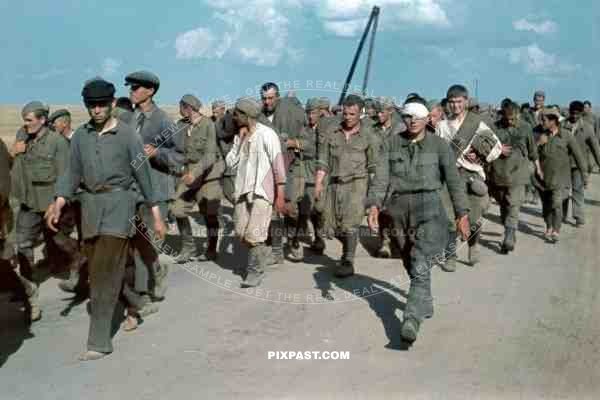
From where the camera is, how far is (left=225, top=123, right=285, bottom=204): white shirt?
7.55 m

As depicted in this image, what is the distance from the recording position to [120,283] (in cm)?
581

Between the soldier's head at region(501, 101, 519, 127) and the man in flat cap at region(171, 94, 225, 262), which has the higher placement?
the soldier's head at region(501, 101, 519, 127)

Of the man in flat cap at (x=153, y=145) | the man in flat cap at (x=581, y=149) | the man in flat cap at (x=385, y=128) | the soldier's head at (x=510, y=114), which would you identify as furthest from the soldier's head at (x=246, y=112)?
the man in flat cap at (x=581, y=149)

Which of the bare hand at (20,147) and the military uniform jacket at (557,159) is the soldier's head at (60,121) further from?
the military uniform jacket at (557,159)

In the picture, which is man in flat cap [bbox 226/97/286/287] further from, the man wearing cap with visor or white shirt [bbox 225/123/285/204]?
the man wearing cap with visor

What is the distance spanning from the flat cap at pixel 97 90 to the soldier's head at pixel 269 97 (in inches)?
161

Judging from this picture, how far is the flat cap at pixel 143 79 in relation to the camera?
23.0 feet

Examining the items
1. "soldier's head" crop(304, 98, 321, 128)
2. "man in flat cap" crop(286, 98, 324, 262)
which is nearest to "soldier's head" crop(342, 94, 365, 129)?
"man in flat cap" crop(286, 98, 324, 262)

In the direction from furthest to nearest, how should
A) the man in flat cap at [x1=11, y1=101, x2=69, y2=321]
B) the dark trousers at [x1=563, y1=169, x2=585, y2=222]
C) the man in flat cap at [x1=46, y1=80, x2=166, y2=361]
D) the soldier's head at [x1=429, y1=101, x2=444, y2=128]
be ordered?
the dark trousers at [x1=563, y1=169, x2=585, y2=222] < the soldier's head at [x1=429, y1=101, x2=444, y2=128] < the man in flat cap at [x1=11, y1=101, x2=69, y2=321] < the man in flat cap at [x1=46, y1=80, x2=166, y2=361]

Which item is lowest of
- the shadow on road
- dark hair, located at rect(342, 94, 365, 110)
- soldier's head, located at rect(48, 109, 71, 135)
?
the shadow on road

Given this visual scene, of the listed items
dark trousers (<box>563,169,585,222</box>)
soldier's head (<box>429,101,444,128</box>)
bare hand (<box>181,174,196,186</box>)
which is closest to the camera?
bare hand (<box>181,174,196,186</box>)

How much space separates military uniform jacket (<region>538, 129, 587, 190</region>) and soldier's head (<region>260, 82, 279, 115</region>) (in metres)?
4.50

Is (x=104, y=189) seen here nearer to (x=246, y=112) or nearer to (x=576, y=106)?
(x=246, y=112)

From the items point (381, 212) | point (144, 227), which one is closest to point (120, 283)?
point (144, 227)
